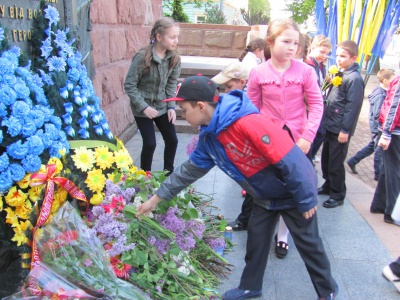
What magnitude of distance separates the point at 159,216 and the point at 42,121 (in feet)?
2.86

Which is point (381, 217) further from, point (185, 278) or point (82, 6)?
point (82, 6)

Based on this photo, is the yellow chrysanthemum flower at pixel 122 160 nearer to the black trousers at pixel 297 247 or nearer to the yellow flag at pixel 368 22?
the black trousers at pixel 297 247

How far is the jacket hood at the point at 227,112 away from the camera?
76.8 inches

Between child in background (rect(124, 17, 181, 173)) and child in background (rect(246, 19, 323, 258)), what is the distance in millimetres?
1175

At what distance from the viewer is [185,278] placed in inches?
90.2

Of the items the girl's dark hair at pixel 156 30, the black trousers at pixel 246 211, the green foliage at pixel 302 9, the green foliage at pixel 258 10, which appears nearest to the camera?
the black trousers at pixel 246 211

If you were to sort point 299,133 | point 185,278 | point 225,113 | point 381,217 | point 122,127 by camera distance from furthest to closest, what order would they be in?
point 122,127 → point 381,217 → point 299,133 → point 185,278 → point 225,113

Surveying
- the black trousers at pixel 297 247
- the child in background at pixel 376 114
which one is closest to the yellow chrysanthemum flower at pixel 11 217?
the black trousers at pixel 297 247

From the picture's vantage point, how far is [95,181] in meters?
2.31

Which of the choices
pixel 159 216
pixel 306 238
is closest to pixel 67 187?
pixel 159 216

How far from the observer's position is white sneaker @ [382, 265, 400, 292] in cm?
260

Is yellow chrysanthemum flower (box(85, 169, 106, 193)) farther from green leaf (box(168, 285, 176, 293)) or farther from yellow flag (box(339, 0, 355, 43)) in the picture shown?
yellow flag (box(339, 0, 355, 43))

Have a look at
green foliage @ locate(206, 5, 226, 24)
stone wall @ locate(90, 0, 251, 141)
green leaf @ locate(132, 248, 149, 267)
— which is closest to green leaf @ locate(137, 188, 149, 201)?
green leaf @ locate(132, 248, 149, 267)

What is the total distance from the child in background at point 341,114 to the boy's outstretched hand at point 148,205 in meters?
2.31
